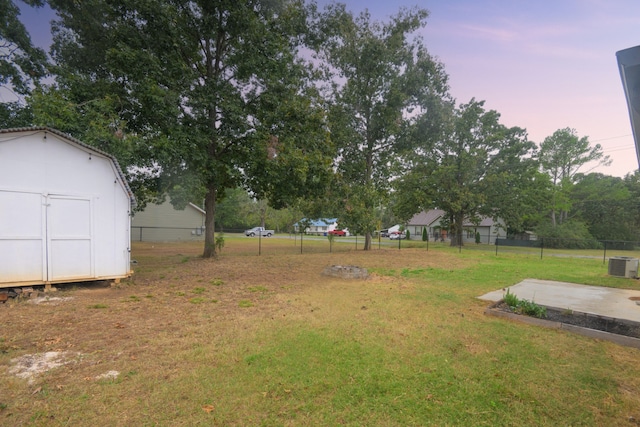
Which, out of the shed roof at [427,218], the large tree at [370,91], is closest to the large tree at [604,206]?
the shed roof at [427,218]

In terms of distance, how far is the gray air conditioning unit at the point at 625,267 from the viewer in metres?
9.95

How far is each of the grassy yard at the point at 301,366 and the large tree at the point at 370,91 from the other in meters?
11.1

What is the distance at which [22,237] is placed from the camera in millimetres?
5836

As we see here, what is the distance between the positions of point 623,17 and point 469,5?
4.23 metres

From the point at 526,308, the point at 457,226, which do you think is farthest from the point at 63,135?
the point at 457,226

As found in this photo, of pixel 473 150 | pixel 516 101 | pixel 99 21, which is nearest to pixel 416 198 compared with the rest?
pixel 473 150

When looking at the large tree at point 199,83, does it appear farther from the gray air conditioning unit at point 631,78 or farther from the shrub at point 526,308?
the gray air conditioning unit at point 631,78

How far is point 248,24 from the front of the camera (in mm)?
10859

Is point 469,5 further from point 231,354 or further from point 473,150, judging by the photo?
point 473,150

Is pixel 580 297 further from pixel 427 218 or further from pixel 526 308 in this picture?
pixel 427 218

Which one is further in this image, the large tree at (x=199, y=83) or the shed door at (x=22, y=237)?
the large tree at (x=199, y=83)

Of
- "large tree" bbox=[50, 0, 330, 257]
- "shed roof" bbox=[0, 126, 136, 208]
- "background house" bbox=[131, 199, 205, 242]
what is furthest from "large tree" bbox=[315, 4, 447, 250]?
"background house" bbox=[131, 199, 205, 242]

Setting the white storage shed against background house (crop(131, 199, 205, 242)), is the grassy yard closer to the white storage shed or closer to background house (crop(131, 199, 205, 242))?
the white storage shed

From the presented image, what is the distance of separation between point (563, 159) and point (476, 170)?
2004cm
